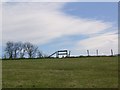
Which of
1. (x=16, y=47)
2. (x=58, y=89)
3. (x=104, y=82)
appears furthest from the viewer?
(x=16, y=47)

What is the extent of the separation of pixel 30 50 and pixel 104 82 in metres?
46.5

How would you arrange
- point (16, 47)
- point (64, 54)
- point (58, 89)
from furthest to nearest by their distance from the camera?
point (16, 47), point (64, 54), point (58, 89)

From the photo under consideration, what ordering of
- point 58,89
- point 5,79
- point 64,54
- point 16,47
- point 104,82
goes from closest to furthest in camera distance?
point 58,89 < point 104,82 < point 5,79 < point 64,54 < point 16,47

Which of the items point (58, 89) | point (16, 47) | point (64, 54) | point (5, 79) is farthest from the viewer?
point (16, 47)

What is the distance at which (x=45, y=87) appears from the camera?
17562 mm

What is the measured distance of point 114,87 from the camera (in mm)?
17781

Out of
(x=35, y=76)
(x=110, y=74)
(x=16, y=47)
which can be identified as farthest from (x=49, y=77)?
(x=16, y=47)

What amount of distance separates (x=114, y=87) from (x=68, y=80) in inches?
135

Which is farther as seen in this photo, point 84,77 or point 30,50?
point 30,50

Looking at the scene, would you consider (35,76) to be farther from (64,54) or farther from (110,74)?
(64,54)

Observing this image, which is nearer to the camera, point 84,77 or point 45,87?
point 45,87

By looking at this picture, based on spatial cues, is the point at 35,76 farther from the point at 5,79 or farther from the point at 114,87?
the point at 114,87

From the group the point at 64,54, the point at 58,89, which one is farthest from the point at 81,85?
the point at 64,54

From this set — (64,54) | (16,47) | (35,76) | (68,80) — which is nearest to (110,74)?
(68,80)
